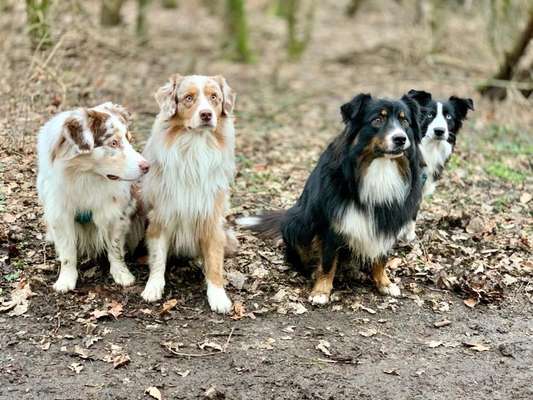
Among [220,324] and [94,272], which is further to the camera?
[94,272]

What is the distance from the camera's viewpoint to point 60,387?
4465 millimetres

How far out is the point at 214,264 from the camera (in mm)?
5574

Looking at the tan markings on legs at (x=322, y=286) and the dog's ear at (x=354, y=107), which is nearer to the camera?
the dog's ear at (x=354, y=107)

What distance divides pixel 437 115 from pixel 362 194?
1.95 meters

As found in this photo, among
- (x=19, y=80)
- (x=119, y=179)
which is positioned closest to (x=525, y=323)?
(x=119, y=179)

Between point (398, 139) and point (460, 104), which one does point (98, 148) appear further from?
point (460, 104)

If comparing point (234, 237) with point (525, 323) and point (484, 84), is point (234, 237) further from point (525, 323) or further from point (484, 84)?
point (484, 84)

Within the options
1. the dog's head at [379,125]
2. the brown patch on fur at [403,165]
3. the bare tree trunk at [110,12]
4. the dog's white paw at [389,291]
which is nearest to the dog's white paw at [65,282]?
the dog's head at [379,125]

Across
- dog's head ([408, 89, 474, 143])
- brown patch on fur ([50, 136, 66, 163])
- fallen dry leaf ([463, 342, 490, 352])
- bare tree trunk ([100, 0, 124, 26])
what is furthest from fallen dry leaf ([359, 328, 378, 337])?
bare tree trunk ([100, 0, 124, 26])

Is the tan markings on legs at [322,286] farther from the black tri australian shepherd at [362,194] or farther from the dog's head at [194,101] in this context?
the dog's head at [194,101]

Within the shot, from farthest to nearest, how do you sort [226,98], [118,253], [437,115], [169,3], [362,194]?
1. [169,3]
2. [437,115]
3. [118,253]
4. [362,194]
5. [226,98]

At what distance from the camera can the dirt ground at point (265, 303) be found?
15.4 feet

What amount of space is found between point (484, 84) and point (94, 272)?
388 inches

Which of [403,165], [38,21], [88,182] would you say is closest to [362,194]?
[403,165]
